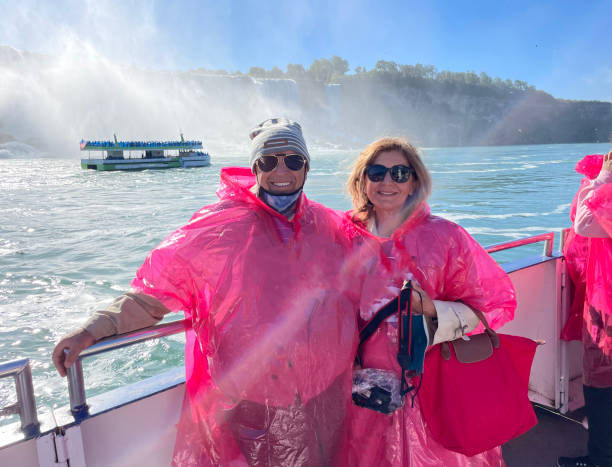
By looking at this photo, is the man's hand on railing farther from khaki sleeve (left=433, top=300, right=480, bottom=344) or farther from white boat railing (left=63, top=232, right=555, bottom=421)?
khaki sleeve (left=433, top=300, right=480, bottom=344)

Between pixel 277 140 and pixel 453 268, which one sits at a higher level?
pixel 277 140

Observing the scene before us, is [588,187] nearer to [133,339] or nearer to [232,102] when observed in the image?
[133,339]

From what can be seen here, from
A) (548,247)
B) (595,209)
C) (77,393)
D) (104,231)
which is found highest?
(595,209)

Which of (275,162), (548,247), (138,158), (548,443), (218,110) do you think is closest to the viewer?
(275,162)

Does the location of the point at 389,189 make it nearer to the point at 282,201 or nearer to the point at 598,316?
the point at 282,201

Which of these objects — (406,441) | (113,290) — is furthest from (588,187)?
(113,290)

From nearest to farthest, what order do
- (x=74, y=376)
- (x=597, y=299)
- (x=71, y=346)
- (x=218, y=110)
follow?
(x=71, y=346), (x=74, y=376), (x=597, y=299), (x=218, y=110)

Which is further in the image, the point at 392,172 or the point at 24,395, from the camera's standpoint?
the point at 392,172

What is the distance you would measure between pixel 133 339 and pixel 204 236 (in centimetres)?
35

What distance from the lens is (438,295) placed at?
1.27 m

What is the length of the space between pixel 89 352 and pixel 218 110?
67.6m

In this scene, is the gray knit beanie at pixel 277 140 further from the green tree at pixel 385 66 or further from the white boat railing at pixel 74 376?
the green tree at pixel 385 66

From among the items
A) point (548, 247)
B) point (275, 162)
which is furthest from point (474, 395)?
point (548, 247)

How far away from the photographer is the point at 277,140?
1.30 metres
